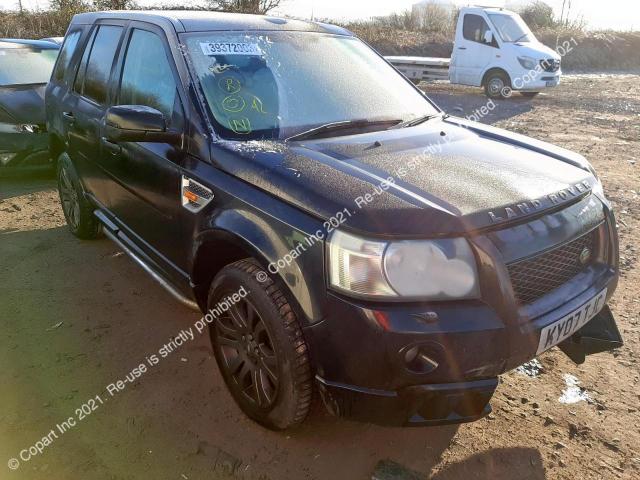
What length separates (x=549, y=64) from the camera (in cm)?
1282

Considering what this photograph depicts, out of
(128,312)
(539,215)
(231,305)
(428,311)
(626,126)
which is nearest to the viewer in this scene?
(428,311)

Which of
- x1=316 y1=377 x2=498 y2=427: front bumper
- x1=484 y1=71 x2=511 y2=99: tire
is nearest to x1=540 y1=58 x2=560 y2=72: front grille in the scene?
x1=484 y1=71 x2=511 y2=99: tire

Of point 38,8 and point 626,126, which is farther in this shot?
point 38,8

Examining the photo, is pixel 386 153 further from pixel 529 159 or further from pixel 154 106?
Result: pixel 154 106

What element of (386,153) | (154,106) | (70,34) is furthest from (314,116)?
(70,34)

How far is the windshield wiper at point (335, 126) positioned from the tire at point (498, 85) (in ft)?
36.6

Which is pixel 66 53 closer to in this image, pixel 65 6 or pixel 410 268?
pixel 410 268

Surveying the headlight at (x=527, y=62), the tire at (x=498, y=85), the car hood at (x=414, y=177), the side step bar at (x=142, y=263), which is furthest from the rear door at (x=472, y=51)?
the side step bar at (x=142, y=263)

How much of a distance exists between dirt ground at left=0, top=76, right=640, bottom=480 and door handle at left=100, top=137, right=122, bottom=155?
1.02 m

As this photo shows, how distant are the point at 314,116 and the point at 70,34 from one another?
277 centimetres

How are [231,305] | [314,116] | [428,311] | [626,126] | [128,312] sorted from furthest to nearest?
1. [626,126]
2. [128,312]
3. [314,116]
4. [231,305]
5. [428,311]

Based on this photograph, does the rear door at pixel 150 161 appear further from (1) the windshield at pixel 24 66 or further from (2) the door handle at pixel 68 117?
(1) the windshield at pixel 24 66

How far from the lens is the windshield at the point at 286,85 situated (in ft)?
8.59

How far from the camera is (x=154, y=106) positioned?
2.89m
